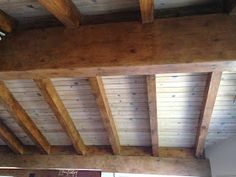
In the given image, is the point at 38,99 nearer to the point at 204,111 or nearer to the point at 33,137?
the point at 33,137

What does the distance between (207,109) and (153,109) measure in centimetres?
56

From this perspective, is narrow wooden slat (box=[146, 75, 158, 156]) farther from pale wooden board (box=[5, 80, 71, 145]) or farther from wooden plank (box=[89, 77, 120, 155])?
pale wooden board (box=[5, 80, 71, 145])

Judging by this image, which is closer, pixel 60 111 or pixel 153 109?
pixel 153 109

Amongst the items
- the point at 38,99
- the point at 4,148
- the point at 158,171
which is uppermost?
the point at 38,99

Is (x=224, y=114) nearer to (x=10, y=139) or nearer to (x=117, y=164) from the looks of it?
(x=117, y=164)

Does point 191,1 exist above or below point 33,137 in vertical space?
above

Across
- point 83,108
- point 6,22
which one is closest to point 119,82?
point 83,108

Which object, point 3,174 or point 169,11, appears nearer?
point 169,11

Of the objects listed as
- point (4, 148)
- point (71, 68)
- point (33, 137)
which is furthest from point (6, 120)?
point (71, 68)

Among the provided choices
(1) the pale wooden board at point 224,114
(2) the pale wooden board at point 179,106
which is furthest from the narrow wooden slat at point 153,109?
(1) the pale wooden board at point 224,114

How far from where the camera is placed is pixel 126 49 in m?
2.06

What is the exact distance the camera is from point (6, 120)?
375 centimetres

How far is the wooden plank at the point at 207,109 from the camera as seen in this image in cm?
243

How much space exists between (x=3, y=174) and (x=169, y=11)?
352 centimetres
